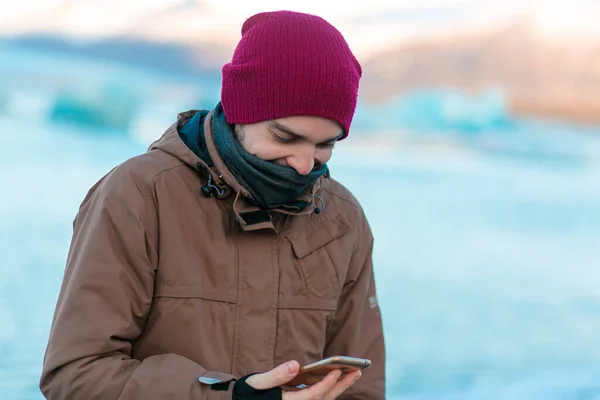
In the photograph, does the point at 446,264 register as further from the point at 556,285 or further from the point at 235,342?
the point at 235,342

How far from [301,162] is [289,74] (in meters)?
0.15

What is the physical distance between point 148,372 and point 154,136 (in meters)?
3.88

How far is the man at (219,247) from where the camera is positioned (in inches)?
55.3

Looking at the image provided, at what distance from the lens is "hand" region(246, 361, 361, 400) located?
52.1 inches

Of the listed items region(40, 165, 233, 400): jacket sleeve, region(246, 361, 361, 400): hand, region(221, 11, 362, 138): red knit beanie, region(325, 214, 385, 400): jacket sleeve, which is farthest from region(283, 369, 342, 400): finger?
region(221, 11, 362, 138): red knit beanie

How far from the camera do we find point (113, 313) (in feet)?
4.66

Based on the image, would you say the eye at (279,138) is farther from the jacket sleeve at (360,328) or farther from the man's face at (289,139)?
the jacket sleeve at (360,328)

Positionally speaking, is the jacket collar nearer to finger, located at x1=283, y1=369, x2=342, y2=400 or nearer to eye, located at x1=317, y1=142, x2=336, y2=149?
eye, located at x1=317, y1=142, x2=336, y2=149

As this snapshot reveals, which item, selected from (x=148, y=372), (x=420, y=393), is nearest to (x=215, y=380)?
(x=148, y=372)

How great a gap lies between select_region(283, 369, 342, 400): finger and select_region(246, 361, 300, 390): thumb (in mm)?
40

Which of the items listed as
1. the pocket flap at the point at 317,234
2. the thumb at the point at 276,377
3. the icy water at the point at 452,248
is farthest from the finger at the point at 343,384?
the icy water at the point at 452,248

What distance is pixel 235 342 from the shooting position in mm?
1506

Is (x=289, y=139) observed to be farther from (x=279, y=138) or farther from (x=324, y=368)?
(x=324, y=368)

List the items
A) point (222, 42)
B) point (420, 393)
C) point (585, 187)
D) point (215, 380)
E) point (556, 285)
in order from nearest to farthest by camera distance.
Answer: point (215, 380) < point (420, 393) < point (556, 285) < point (222, 42) < point (585, 187)
